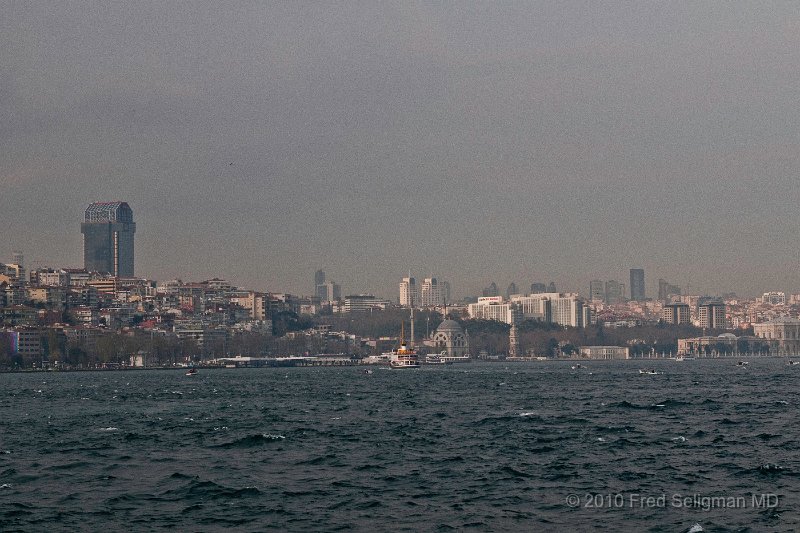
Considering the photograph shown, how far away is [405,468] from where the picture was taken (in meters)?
35.0

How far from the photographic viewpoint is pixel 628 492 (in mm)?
29594

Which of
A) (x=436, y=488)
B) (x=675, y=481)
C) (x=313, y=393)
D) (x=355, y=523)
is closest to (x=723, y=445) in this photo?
(x=675, y=481)

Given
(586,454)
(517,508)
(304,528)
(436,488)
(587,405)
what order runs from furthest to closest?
(587,405) < (586,454) < (436,488) < (517,508) < (304,528)

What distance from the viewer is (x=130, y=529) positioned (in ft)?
85.7

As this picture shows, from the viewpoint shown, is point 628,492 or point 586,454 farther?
point 586,454

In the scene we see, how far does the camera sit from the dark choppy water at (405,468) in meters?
27.0

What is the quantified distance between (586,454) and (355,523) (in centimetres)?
1300

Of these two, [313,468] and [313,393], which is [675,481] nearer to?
[313,468]

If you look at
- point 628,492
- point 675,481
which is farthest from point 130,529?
point 675,481

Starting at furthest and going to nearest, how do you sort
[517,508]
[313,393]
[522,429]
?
[313,393] < [522,429] < [517,508]

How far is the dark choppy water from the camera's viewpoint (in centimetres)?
2703

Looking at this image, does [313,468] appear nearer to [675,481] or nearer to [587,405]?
[675,481]

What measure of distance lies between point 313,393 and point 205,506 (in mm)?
56267

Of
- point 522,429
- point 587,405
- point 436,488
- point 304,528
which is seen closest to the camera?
point 304,528
